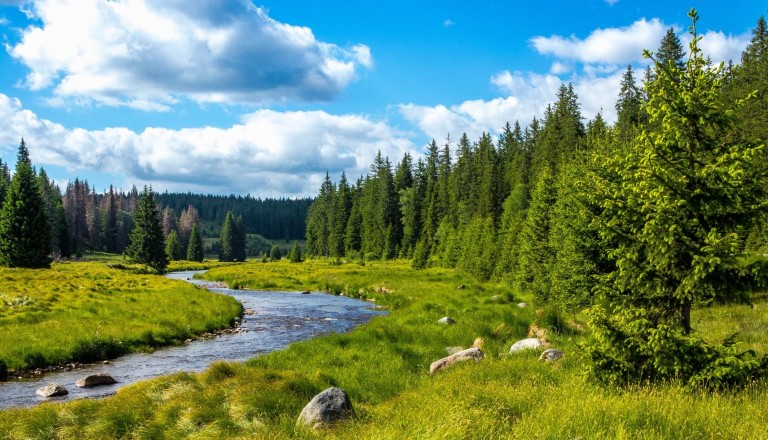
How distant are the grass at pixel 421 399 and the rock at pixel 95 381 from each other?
3437mm

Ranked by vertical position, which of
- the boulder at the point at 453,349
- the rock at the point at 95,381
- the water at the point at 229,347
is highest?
the boulder at the point at 453,349

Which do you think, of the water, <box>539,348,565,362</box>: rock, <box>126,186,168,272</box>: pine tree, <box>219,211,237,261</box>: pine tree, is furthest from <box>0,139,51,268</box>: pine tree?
<box>219,211,237,261</box>: pine tree

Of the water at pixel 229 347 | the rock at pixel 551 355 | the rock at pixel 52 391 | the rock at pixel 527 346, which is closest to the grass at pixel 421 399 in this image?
the rock at pixel 551 355

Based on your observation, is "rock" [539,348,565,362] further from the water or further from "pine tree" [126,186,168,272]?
"pine tree" [126,186,168,272]

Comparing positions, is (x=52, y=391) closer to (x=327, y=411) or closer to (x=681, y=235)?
(x=327, y=411)

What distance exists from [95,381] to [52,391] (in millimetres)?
1614

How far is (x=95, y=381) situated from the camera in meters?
17.7

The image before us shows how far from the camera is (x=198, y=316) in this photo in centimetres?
3012

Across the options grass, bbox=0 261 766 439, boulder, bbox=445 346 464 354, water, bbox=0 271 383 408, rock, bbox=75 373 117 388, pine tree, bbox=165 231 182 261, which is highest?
pine tree, bbox=165 231 182 261

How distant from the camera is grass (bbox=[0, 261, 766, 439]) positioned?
25.0 feet

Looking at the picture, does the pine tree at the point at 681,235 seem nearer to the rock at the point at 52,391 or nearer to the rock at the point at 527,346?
the rock at the point at 527,346

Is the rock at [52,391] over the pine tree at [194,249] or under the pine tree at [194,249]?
under

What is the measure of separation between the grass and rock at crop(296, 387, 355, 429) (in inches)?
13.8

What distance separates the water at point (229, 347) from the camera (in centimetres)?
1703
